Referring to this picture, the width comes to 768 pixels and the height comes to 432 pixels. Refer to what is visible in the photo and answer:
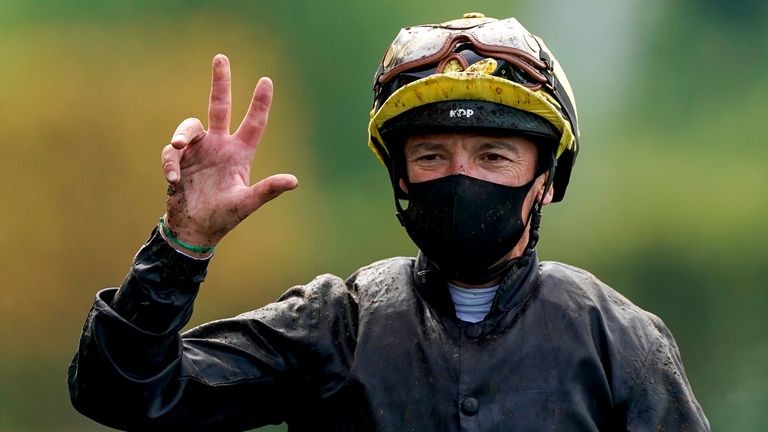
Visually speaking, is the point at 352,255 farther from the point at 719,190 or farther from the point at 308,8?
the point at 719,190

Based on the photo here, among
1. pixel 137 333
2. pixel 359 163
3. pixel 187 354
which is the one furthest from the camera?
pixel 359 163

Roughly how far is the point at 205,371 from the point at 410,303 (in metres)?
0.62

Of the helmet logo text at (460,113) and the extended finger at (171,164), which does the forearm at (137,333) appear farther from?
the helmet logo text at (460,113)

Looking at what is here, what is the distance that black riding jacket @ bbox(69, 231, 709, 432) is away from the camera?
12.2 ft

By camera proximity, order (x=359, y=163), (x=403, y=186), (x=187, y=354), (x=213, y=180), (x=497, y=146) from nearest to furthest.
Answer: (x=213, y=180) → (x=187, y=354) → (x=497, y=146) → (x=403, y=186) → (x=359, y=163)

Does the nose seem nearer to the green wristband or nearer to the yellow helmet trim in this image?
the yellow helmet trim

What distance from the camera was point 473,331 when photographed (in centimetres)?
400

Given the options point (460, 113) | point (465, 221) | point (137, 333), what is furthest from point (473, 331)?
point (137, 333)

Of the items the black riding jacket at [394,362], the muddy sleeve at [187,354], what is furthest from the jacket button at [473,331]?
the muddy sleeve at [187,354]

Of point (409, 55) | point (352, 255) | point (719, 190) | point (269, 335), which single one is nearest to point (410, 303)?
point (269, 335)

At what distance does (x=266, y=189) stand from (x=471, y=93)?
660 mm

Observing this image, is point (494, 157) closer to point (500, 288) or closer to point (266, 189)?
point (500, 288)

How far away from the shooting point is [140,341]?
3.67 meters

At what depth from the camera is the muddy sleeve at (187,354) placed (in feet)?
12.1
